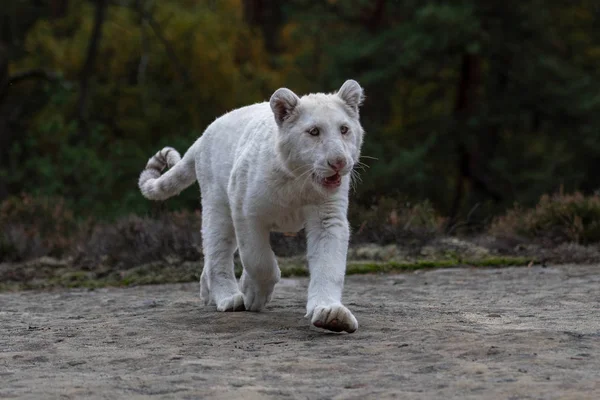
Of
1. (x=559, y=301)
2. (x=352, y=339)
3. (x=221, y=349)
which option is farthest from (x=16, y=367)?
(x=559, y=301)

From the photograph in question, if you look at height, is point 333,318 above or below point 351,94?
below

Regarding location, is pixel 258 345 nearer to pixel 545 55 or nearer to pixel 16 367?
pixel 16 367

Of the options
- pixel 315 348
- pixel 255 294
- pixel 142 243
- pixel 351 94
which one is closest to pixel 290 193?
pixel 351 94

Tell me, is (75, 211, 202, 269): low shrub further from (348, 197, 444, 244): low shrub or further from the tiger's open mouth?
the tiger's open mouth

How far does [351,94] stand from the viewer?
22.4 ft

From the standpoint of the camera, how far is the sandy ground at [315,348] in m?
4.81

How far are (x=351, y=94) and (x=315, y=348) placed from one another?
1.80 metres

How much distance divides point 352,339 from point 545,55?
25722 millimetres

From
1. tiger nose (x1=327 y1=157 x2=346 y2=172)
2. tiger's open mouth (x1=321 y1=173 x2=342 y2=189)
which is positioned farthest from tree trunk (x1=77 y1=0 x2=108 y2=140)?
tiger nose (x1=327 y1=157 x2=346 y2=172)

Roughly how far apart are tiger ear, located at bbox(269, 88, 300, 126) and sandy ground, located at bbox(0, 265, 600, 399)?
1.32m

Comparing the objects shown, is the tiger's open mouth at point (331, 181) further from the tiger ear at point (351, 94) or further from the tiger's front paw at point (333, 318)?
the tiger's front paw at point (333, 318)

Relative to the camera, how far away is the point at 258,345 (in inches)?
237

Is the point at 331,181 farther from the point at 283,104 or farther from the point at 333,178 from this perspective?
the point at 283,104

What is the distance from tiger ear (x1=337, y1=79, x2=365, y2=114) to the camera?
684 centimetres
